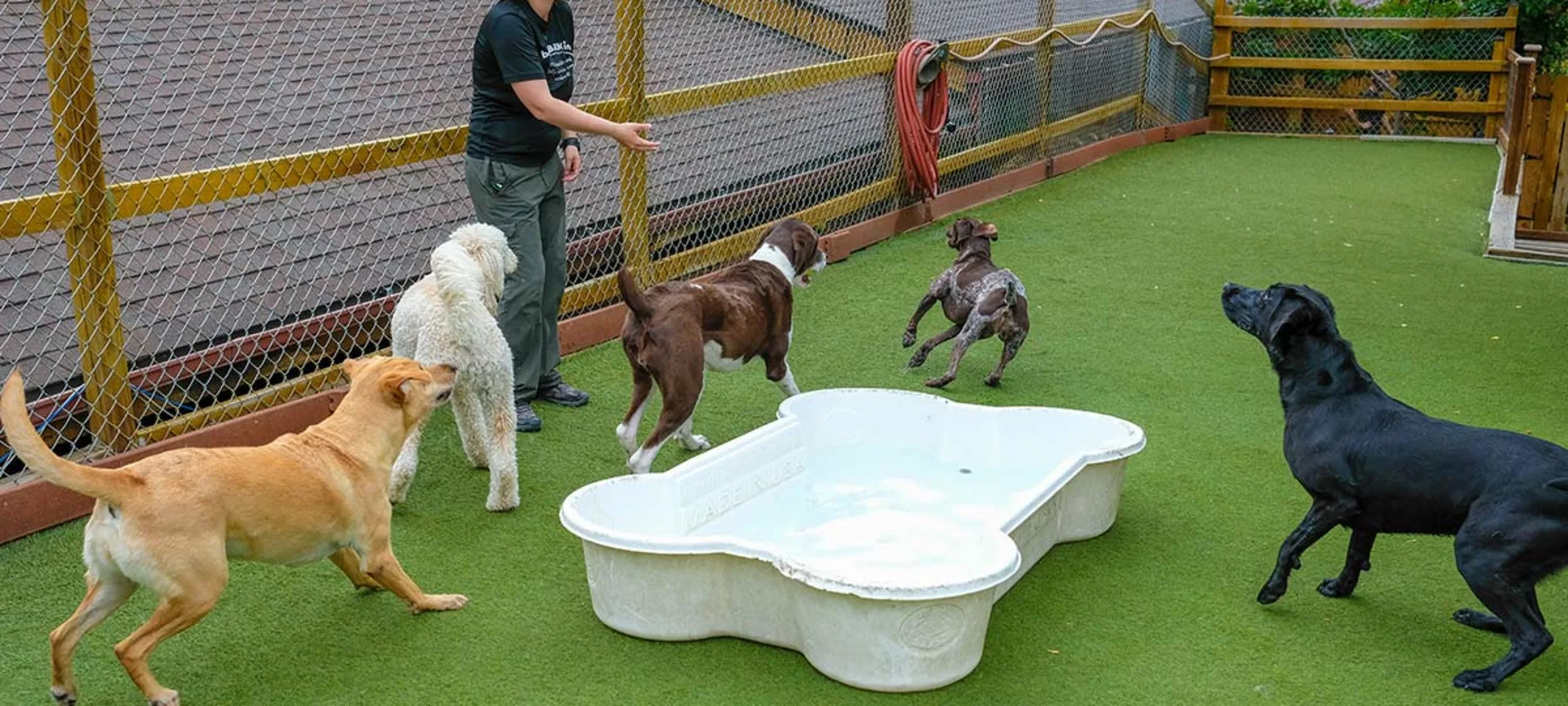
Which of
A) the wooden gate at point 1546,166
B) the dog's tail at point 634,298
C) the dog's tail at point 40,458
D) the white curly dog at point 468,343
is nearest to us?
the dog's tail at point 40,458

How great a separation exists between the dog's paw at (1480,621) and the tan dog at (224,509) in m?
2.96

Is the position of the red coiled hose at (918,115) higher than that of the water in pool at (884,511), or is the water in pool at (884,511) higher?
the red coiled hose at (918,115)

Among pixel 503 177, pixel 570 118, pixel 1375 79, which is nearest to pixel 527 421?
pixel 503 177

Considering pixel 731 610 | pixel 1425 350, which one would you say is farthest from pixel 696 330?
pixel 1425 350

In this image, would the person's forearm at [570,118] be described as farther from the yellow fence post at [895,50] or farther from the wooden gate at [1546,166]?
the wooden gate at [1546,166]

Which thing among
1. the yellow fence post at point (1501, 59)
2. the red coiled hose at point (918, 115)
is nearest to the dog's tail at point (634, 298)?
the red coiled hose at point (918, 115)

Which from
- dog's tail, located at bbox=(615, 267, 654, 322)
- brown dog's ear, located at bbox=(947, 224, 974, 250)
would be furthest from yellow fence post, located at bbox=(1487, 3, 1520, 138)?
dog's tail, located at bbox=(615, 267, 654, 322)

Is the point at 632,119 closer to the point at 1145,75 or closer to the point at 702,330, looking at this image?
the point at 702,330

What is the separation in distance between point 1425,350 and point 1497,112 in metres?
8.82

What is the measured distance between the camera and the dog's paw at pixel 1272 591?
4062 millimetres

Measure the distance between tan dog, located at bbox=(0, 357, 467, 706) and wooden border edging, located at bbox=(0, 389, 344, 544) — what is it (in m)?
1.03

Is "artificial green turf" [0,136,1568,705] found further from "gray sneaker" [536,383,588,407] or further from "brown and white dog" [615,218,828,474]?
"brown and white dog" [615,218,828,474]

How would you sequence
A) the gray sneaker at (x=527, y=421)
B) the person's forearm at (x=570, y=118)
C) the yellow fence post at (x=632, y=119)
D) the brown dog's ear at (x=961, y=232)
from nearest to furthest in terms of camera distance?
the person's forearm at (x=570, y=118)
the gray sneaker at (x=527, y=421)
the brown dog's ear at (x=961, y=232)
the yellow fence post at (x=632, y=119)

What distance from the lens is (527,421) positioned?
5637 millimetres
